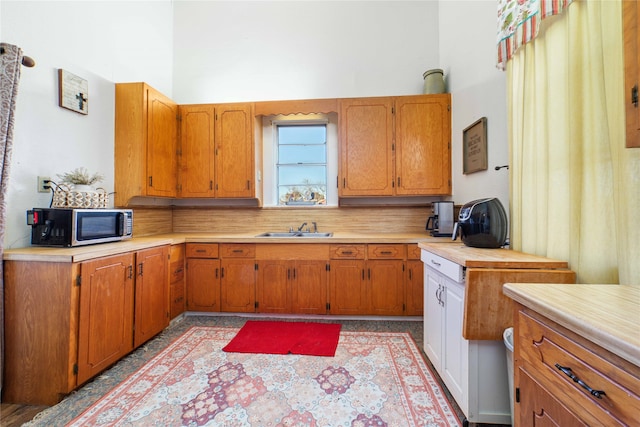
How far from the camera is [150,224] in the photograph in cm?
296

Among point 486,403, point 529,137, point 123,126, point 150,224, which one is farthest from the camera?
point 150,224

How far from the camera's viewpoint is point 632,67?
750 millimetres

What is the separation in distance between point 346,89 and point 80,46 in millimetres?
2644

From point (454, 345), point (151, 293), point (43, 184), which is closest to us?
point (454, 345)

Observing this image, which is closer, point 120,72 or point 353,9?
point 120,72

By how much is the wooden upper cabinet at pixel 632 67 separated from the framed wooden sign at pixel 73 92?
10.4 ft

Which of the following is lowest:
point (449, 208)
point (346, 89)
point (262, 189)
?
point (449, 208)

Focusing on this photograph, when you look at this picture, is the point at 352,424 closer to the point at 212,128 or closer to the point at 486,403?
the point at 486,403

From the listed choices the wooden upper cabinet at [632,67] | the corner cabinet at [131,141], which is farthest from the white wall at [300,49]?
the wooden upper cabinet at [632,67]

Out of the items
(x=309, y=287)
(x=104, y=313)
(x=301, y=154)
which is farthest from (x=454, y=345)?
(x=301, y=154)

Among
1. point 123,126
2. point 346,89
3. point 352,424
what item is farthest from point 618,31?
point 123,126

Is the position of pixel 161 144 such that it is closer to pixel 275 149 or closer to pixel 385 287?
pixel 275 149

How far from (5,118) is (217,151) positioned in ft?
5.53

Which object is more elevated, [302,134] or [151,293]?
[302,134]
